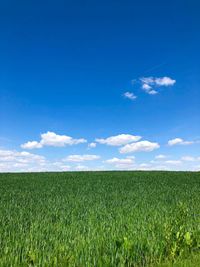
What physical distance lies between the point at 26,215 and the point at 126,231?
5.24 meters

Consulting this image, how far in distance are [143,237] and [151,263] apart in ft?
4.15

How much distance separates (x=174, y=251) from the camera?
9.15m

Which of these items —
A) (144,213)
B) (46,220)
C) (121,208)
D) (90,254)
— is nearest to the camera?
(90,254)

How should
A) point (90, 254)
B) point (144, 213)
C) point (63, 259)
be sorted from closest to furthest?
1. point (63, 259)
2. point (90, 254)
3. point (144, 213)

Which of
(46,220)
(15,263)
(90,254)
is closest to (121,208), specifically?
(46,220)

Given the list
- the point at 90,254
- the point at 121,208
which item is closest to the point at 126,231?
the point at 90,254

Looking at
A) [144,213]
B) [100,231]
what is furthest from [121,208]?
[100,231]

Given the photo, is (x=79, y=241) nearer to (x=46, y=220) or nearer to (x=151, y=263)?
(x=151, y=263)

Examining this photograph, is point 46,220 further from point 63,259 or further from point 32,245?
point 63,259

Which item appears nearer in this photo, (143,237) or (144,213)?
(143,237)

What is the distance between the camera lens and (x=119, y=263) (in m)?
8.32

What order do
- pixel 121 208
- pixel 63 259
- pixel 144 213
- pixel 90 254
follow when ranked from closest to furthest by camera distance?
pixel 63 259
pixel 90 254
pixel 144 213
pixel 121 208

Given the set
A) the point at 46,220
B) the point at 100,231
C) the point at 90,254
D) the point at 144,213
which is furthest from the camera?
the point at 144,213

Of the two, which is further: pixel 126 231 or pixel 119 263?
pixel 126 231
